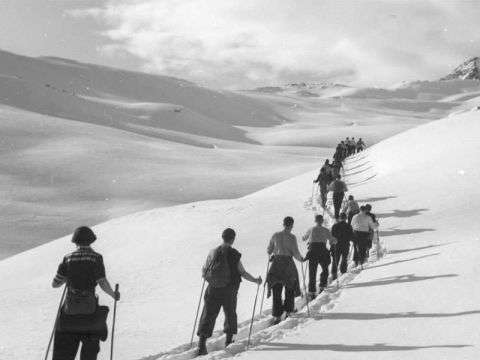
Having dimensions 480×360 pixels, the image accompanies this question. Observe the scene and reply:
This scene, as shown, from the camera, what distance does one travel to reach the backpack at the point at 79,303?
6281mm

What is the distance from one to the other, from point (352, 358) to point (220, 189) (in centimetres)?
3989

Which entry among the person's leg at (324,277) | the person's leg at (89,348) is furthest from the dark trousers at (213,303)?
the person's leg at (324,277)

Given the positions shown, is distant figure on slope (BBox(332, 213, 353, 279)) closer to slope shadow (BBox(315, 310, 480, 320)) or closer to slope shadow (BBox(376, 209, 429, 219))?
slope shadow (BBox(315, 310, 480, 320))

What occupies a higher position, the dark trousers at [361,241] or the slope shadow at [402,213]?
the slope shadow at [402,213]

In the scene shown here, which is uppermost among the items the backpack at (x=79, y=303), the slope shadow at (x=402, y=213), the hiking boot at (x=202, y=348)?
the slope shadow at (x=402, y=213)

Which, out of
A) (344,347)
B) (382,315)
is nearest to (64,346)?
(344,347)

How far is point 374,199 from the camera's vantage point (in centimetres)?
2391

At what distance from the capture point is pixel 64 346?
20.6ft

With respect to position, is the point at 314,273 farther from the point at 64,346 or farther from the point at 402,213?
the point at 402,213

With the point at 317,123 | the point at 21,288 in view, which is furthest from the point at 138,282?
the point at 317,123

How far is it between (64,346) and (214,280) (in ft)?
8.14

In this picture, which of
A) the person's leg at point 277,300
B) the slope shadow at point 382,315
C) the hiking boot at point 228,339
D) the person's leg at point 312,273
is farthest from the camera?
the person's leg at point 312,273

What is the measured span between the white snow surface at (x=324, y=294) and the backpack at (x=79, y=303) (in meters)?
2.37

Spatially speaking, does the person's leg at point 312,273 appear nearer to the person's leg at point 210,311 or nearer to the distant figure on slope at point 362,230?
the distant figure on slope at point 362,230
